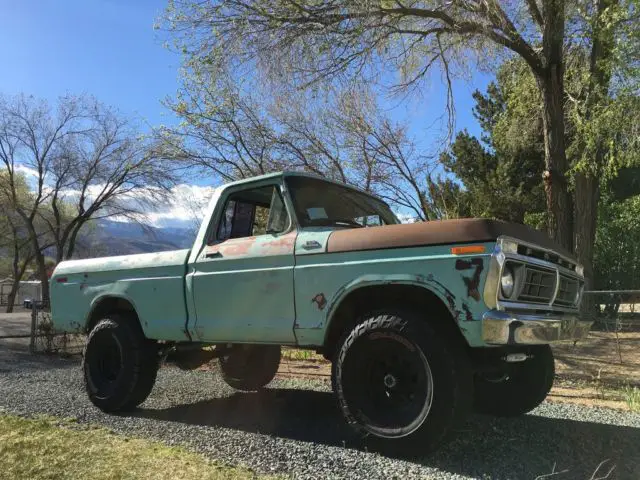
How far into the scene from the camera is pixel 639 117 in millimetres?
9227

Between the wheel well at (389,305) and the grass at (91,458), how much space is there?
1253 millimetres

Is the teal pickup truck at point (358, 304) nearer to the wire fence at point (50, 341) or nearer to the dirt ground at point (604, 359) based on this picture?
the dirt ground at point (604, 359)

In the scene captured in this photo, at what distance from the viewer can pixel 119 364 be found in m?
5.65

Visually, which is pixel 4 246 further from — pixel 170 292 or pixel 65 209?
pixel 170 292

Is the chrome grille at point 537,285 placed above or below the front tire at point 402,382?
above

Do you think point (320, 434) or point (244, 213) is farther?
point (244, 213)

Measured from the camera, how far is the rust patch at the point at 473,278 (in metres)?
3.38

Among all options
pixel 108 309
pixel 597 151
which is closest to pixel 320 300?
pixel 108 309

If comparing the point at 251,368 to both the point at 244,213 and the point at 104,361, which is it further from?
the point at 244,213

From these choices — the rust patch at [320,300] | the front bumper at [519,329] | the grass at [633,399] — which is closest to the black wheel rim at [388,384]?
the rust patch at [320,300]

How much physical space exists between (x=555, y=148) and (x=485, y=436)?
8070 mm

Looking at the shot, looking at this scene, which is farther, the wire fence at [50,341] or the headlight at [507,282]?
the wire fence at [50,341]

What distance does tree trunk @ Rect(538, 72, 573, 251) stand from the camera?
10.8 meters

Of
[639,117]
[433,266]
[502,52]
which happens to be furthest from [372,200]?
[502,52]
